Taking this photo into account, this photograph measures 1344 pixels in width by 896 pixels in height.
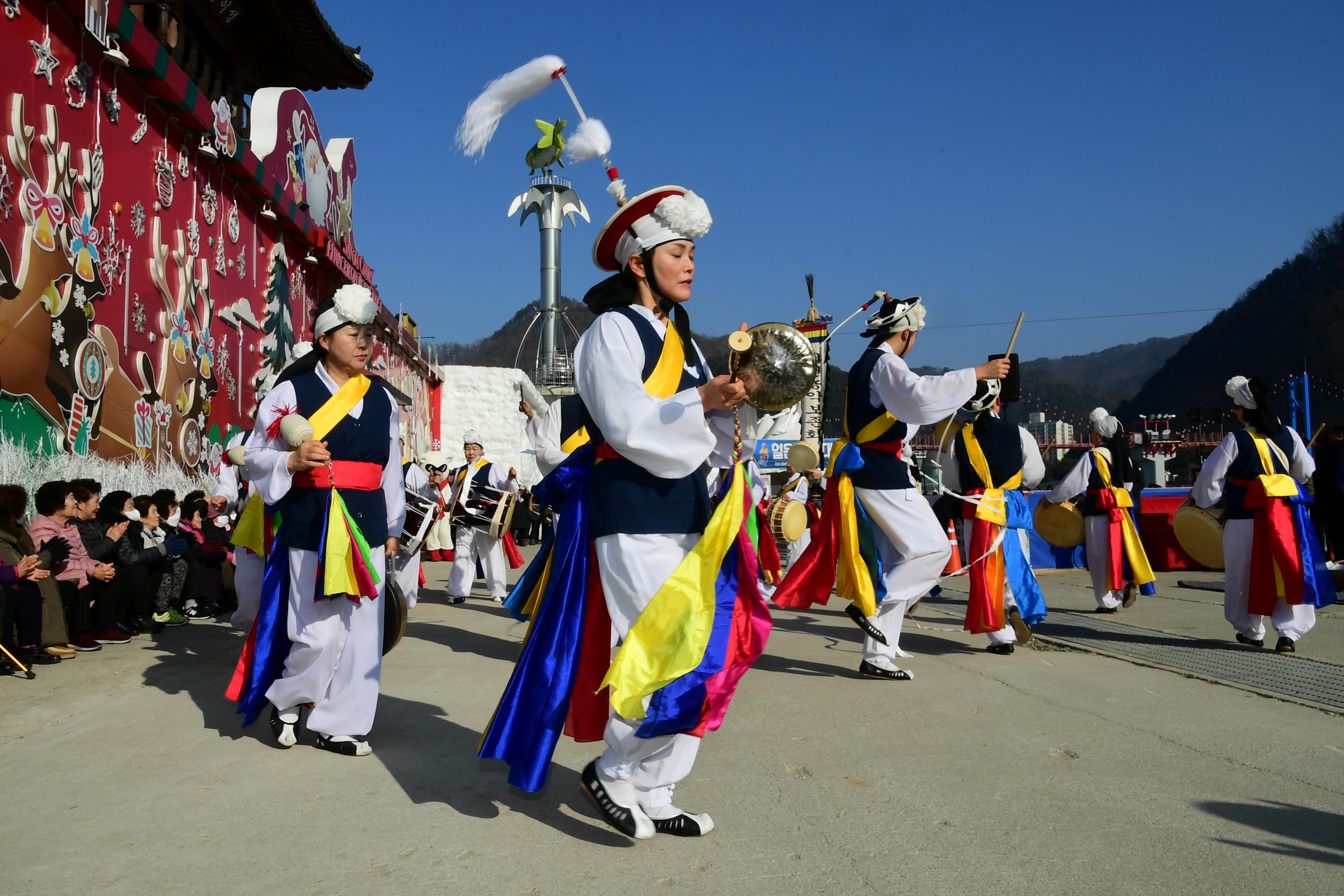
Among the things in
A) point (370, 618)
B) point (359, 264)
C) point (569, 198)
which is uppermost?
point (569, 198)

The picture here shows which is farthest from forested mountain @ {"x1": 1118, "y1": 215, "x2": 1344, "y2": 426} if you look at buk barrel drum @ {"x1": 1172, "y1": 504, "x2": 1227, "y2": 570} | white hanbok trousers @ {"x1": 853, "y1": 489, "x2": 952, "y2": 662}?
white hanbok trousers @ {"x1": 853, "y1": 489, "x2": 952, "y2": 662}

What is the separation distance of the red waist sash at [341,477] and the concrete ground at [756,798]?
1.05m

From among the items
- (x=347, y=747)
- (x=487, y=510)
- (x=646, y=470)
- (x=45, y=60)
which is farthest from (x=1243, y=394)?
(x=45, y=60)

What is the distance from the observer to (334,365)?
4090 mm

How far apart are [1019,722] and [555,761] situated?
6.56 ft

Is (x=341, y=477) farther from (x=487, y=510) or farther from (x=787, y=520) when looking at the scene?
(x=487, y=510)

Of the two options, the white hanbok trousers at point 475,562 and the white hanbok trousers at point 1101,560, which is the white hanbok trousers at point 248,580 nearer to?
the white hanbok trousers at point 475,562

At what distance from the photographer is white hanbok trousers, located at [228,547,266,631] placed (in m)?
6.31

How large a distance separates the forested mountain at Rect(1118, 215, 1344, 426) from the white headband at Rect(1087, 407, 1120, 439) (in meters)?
42.9

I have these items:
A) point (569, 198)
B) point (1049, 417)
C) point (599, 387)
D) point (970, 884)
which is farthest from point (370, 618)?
point (1049, 417)

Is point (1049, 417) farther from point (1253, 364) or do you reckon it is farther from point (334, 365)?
point (334, 365)

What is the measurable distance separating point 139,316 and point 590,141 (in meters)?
6.35

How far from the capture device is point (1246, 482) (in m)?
6.26

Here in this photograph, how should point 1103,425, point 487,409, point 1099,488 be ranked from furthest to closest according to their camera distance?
point 487,409 → point 1103,425 → point 1099,488
